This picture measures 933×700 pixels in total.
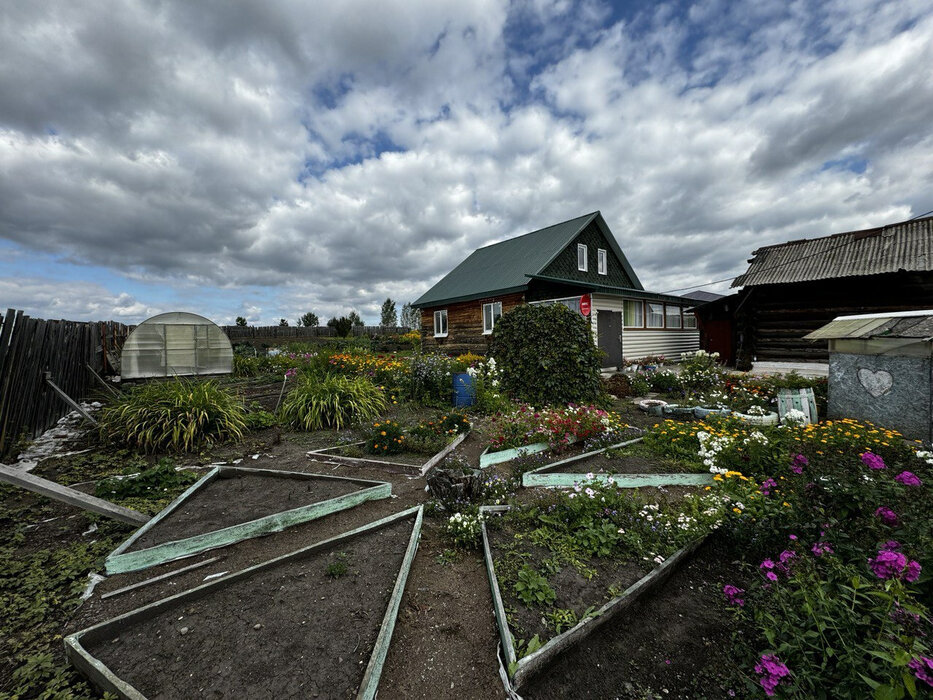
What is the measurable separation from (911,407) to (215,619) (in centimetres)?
826

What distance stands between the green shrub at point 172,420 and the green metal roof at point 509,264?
1041cm

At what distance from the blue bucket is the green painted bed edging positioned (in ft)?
9.82

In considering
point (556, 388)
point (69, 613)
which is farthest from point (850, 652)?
point (556, 388)

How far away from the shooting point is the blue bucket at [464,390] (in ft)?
27.3

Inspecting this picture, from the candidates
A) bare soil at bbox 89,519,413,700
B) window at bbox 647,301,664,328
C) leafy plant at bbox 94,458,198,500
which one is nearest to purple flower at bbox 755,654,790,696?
bare soil at bbox 89,519,413,700

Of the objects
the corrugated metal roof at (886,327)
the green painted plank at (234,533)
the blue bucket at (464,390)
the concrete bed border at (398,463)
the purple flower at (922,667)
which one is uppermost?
the corrugated metal roof at (886,327)

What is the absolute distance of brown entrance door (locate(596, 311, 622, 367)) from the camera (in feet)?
42.5

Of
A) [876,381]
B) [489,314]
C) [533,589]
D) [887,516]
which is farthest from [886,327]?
[489,314]

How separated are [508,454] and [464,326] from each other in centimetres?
1192

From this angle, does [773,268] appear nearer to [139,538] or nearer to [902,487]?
[902,487]

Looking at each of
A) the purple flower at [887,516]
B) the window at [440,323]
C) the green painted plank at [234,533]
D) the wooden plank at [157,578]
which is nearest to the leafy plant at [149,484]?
the green painted plank at [234,533]

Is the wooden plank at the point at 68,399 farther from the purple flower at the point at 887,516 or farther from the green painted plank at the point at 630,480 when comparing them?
the purple flower at the point at 887,516

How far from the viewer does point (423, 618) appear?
2463mm

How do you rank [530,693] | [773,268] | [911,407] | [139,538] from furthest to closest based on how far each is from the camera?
[773,268] → [911,407] → [139,538] → [530,693]
